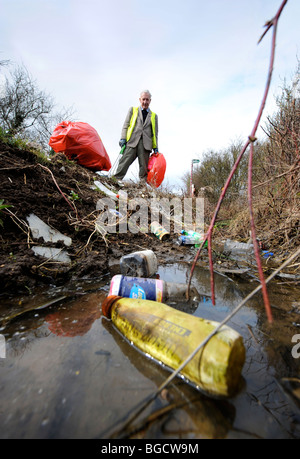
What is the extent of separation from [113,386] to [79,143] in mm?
4754

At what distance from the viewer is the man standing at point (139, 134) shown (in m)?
5.04

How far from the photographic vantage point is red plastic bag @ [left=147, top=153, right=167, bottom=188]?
5.27 metres

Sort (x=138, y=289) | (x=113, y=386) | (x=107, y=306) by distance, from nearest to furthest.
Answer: (x=113, y=386)
(x=107, y=306)
(x=138, y=289)

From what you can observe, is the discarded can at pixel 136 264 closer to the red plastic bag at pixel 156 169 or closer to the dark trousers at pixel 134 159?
the red plastic bag at pixel 156 169

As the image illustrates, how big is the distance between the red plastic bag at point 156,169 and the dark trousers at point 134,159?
0.19 m

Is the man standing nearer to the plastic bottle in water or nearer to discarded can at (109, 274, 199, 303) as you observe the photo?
the plastic bottle in water

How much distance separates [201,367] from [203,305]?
2.43 ft

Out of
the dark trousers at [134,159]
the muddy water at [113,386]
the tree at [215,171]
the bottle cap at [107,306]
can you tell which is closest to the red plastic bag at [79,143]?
the dark trousers at [134,159]

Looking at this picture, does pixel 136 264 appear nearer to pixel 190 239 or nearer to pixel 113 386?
pixel 113 386

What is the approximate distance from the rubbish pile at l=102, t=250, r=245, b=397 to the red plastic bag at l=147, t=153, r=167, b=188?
4242mm

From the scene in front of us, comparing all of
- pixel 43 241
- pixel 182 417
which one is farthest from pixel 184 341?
pixel 43 241

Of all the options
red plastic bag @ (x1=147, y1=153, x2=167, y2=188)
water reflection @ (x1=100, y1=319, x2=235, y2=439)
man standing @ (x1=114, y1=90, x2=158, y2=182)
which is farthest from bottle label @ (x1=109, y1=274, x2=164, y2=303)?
man standing @ (x1=114, y1=90, x2=158, y2=182)

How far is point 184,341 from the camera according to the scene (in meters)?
0.79

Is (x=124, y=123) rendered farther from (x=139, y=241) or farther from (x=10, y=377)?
(x=10, y=377)
